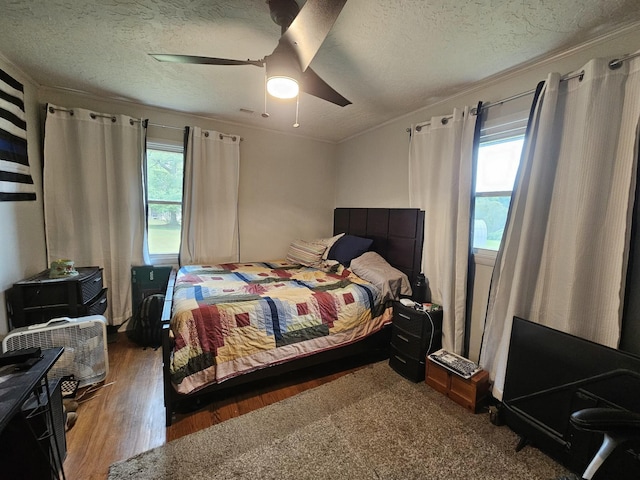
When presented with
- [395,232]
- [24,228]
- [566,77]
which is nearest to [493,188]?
[566,77]

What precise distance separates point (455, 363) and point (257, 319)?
5.00 ft

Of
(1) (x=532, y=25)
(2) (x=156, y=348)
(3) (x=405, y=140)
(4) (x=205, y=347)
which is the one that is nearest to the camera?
(1) (x=532, y=25)

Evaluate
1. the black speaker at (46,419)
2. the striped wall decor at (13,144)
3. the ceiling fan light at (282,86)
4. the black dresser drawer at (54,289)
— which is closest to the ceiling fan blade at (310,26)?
the ceiling fan light at (282,86)

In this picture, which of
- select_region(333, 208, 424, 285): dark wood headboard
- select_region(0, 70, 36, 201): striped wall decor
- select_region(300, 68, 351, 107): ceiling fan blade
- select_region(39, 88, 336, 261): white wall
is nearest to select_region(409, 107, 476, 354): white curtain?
select_region(333, 208, 424, 285): dark wood headboard

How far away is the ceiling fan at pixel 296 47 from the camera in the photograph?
3.48 feet

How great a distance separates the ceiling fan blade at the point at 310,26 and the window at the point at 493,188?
167 cm

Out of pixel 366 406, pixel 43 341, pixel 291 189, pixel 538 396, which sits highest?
pixel 291 189

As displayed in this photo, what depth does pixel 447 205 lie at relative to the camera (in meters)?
2.33

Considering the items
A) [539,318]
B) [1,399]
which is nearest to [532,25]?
[539,318]

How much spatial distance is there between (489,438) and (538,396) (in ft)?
1.32

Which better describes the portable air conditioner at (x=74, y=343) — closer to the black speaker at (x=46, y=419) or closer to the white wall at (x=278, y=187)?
the black speaker at (x=46, y=419)

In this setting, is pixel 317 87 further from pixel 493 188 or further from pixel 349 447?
pixel 349 447

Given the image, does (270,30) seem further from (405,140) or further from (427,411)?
(427,411)

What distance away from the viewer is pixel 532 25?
1.49m
